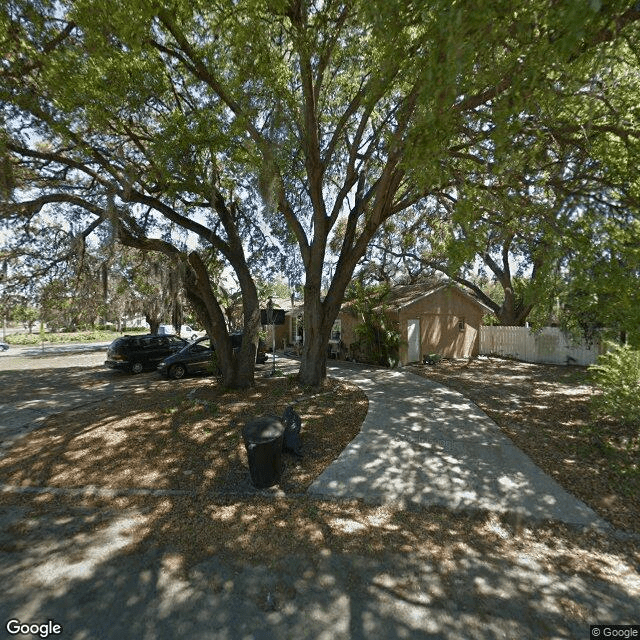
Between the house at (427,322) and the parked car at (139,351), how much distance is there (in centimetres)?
809

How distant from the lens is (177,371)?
13.5m

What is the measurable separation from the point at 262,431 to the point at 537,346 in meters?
16.6

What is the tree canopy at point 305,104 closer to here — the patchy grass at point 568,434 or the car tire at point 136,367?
the patchy grass at point 568,434

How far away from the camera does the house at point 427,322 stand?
51.2ft

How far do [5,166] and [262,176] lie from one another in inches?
204

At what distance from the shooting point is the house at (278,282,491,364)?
15.6 m

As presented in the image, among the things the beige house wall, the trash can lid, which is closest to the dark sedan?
the beige house wall

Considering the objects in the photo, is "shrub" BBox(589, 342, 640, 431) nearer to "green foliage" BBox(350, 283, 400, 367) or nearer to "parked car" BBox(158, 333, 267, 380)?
"green foliage" BBox(350, 283, 400, 367)

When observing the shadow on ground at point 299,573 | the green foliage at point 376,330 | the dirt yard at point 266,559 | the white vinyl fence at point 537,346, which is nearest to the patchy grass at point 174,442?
the dirt yard at point 266,559

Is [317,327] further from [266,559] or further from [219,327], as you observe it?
[266,559]

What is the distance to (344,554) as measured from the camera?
11.8 ft

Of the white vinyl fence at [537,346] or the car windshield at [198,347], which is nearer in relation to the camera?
the car windshield at [198,347]

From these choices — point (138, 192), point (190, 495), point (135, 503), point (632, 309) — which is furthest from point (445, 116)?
point (138, 192)

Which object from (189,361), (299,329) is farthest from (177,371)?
(299,329)
